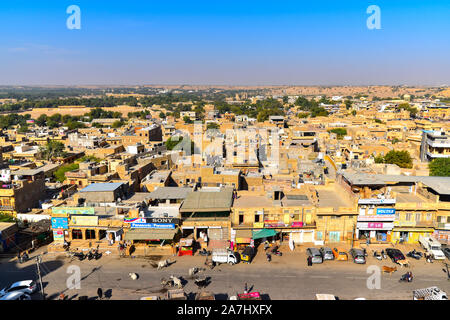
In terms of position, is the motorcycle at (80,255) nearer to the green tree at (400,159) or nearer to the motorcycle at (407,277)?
the motorcycle at (407,277)

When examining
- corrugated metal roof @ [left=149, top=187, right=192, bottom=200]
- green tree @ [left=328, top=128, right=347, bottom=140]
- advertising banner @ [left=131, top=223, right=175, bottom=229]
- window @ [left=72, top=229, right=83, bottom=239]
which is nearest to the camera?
advertising banner @ [left=131, top=223, right=175, bottom=229]

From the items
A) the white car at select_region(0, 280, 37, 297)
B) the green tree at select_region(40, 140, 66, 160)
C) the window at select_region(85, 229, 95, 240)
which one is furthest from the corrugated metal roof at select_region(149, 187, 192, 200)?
the green tree at select_region(40, 140, 66, 160)

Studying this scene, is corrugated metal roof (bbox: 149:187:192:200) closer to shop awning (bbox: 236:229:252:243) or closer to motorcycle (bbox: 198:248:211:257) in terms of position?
motorcycle (bbox: 198:248:211:257)

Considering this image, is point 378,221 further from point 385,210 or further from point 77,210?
point 77,210

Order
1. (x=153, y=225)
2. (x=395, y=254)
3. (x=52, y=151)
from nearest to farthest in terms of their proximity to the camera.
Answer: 1. (x=395, y=254)
2. (x=153, y=225)
3. (x=52, y=151)

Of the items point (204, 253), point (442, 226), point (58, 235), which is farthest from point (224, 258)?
point (442, 226)
